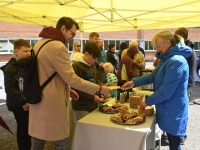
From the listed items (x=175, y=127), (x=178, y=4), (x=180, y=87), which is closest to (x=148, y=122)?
(x=175, y=127)

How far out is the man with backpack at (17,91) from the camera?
8.24ft

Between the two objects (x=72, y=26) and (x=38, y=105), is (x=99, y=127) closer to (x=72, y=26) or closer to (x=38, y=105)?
(x=38, y=105)

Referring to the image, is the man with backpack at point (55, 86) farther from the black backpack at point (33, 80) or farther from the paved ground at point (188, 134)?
the paved ground at point (188, 134)

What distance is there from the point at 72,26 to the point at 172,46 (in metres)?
0.94

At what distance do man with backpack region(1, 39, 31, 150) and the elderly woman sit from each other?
4.44 feet

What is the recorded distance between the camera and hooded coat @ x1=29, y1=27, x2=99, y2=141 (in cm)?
179

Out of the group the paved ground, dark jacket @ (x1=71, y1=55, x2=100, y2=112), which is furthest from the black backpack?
the paved ground

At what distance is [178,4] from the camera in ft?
14.6

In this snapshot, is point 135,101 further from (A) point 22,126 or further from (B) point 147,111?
(A) point 22,126

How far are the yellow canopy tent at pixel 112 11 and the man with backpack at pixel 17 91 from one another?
1608 millimetres

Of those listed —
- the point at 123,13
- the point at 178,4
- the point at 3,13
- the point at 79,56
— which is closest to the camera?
the point at 79,56

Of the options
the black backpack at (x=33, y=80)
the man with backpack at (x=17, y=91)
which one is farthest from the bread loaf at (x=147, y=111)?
the man with backpack at (x=17, y=91)

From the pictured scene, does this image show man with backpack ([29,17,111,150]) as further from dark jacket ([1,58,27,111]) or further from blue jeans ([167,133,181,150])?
blue jeans ([167,133,181,150])

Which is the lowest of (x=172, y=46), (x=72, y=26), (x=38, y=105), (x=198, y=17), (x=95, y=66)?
(x=38, y=105)
